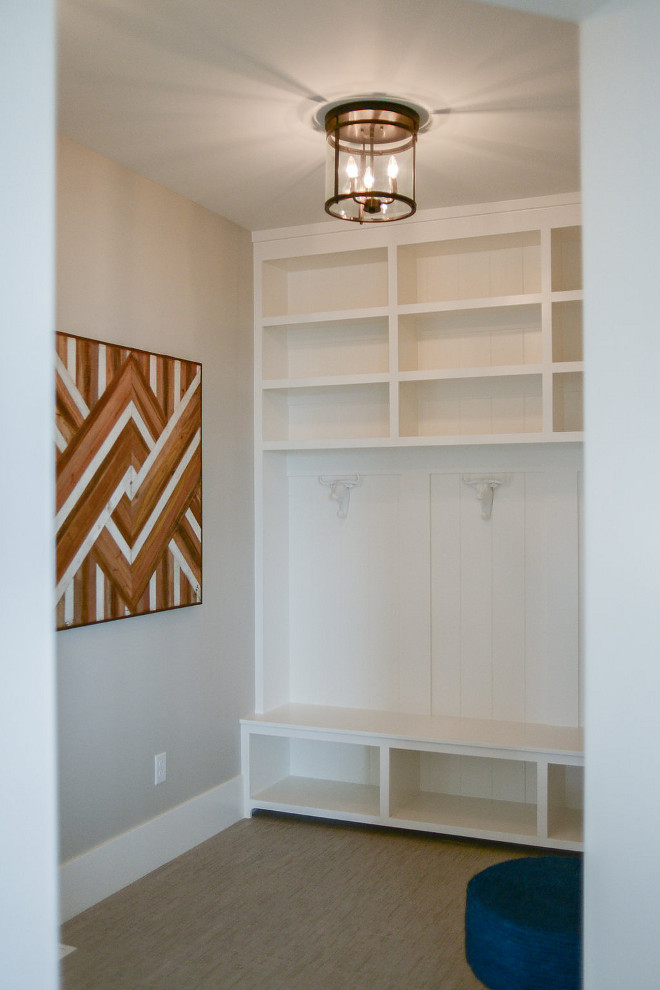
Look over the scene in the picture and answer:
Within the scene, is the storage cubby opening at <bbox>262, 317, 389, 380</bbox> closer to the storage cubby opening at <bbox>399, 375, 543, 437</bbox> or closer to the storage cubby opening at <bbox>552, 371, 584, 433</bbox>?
the storage cubby opening at <bbox>399, 375, 543, 437</bbox>

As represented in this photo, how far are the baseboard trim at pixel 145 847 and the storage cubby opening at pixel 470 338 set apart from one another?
2044 millimetres

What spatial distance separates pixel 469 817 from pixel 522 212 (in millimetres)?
2504

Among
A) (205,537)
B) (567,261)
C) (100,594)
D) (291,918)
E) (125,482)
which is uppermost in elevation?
(567,261)

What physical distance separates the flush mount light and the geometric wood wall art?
38.3 inches

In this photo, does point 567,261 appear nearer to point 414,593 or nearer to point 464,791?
point 414,593

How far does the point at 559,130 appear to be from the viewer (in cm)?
298

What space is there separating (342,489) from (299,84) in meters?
1.99

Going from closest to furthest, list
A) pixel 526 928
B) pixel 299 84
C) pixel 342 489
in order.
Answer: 1. pixel 526 928
2. pixel 299 84
3. pixel 342 489

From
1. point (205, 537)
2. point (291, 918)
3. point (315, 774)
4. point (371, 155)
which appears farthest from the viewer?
point (315, 774)

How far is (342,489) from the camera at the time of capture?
4262 mm

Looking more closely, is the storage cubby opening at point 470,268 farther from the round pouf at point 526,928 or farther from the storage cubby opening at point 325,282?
the round pouf at point 526,928

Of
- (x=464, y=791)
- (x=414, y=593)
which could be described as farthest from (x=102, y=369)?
(x=464, y=791)

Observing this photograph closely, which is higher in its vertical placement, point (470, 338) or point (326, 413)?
point (470, 338)

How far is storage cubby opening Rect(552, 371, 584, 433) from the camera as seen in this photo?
3.76 meters
